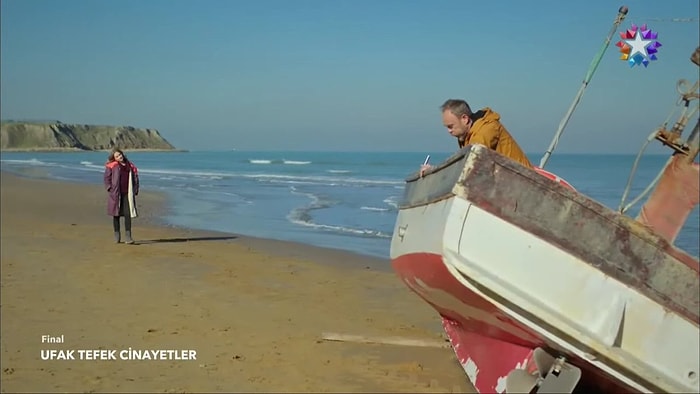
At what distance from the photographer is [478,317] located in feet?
14.8

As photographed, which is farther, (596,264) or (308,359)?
(308,359)

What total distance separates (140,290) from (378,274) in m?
3.42

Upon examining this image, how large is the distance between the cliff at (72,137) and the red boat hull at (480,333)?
134181 millimetres

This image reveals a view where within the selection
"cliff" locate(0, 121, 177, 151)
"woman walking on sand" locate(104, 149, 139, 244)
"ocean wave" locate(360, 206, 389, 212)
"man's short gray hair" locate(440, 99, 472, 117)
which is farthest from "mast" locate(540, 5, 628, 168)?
"cliff" locate(0, 121, 177, 151)

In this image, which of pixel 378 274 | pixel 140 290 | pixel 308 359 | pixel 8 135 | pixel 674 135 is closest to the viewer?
pixel 674 135

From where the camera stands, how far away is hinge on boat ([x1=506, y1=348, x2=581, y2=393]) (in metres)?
4.07

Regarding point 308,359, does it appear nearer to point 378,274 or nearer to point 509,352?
point 509,352

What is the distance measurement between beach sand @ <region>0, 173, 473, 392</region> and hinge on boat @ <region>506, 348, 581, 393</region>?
121cm

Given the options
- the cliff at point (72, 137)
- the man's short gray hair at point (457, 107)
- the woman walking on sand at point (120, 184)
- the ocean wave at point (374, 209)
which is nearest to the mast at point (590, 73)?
the man's short gray hair at point (457, 107)

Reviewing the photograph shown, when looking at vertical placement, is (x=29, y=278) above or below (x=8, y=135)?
above

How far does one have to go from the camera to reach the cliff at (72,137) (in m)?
138

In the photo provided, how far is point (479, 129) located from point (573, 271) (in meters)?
1.16

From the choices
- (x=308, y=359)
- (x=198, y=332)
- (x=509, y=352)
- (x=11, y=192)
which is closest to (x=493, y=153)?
(x=509, y=352)

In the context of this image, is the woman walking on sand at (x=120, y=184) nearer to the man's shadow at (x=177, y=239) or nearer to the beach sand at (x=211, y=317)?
the man's shadow at (x=177, y=239)
